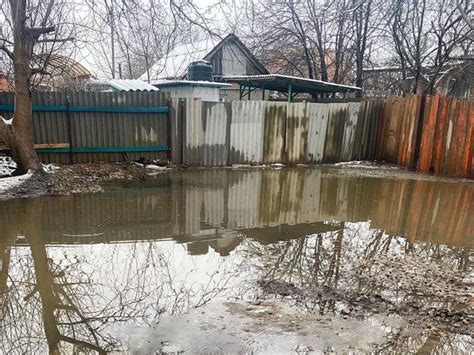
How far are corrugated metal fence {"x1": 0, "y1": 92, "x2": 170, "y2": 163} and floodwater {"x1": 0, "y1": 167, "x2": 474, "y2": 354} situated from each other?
2461 mm

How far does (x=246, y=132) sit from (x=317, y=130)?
2.21 metres

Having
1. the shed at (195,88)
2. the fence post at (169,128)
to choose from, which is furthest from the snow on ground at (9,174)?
the shed at (195,88)

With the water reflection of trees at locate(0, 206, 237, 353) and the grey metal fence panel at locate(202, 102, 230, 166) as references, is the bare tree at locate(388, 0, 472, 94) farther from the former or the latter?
the water reflection of trees at locate(0, 206, 237, 353)

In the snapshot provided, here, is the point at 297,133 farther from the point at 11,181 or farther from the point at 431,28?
the point at 431,28

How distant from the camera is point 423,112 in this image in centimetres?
1048

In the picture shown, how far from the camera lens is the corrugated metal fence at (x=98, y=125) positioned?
→ 29.0 feet

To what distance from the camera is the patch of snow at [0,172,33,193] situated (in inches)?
275

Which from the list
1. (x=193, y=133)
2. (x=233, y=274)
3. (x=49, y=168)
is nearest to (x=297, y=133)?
(x=193, y=133)

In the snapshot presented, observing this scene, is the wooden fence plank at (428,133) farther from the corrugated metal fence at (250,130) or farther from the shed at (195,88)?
the shed at (195,88)

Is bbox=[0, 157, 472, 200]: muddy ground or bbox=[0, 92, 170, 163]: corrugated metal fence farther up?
bbox=[0, 92, 170, 163]: corrugated metal fence

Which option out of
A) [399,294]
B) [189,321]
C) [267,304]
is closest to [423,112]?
[399,294]

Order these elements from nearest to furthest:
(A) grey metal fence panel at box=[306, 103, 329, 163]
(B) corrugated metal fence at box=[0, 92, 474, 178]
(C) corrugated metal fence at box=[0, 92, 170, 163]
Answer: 1. (C) corrugated metal fence at box=[0, 92, 170, 163]
2. (B) corrugated metal fence at box=[0, 92, 474, 178]
3. (A) grey metal fence panel at box=[306, 103, 329, 163]

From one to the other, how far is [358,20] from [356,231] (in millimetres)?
15057

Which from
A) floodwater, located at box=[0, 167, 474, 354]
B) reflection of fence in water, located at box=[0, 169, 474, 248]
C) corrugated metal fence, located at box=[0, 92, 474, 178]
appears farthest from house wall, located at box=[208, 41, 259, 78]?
floodwater, located at box=[0, 167, 474, 354]
